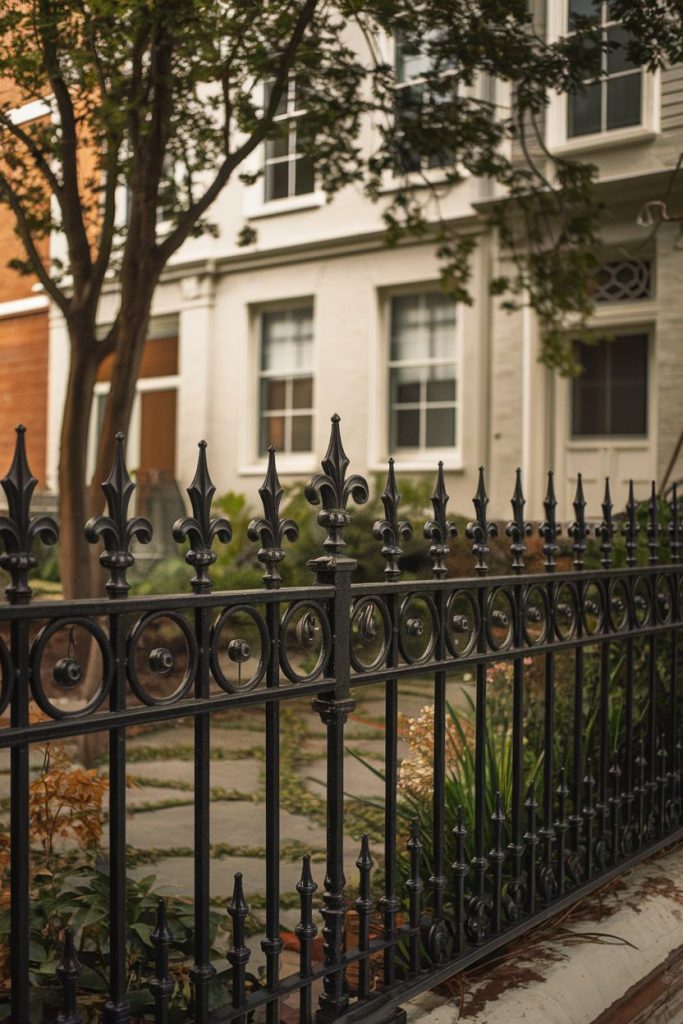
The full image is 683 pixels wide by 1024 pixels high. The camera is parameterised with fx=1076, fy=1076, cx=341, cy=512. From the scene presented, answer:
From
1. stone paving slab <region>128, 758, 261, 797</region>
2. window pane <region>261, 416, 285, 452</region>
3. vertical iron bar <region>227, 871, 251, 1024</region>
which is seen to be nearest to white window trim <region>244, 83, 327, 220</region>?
window pane <region>261, 416, 285, 452</region>

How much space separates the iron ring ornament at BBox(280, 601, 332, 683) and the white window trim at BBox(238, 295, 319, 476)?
11591 millimetres

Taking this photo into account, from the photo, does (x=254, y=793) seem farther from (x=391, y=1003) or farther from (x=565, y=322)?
(x=565, y=322)

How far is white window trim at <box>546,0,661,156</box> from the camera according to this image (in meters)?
10.7

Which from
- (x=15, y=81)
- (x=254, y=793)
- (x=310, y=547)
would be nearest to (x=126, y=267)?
(x=15, y=81)

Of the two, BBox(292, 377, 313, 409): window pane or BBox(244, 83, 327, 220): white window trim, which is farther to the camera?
BBox(292, 377, 313, 409): window pane

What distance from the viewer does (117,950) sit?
185 centimetres

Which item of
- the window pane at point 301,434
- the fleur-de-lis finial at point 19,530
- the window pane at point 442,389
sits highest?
the window pane at point 442,389

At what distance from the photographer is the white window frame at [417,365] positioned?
1248 cm

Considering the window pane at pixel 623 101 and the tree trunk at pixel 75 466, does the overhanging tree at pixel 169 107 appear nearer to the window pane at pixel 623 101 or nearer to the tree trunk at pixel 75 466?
the tree trunk at pixel 75 466

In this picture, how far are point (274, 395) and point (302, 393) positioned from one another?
0.48 meters

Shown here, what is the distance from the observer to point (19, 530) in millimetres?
1726

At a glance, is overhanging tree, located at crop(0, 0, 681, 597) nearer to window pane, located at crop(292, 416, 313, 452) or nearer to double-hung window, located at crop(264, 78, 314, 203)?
window pane, located at crop(292, 416, 313, 452)

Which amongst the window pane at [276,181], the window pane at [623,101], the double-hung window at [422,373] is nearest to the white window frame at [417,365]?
A: the double-hung window at [422,373]

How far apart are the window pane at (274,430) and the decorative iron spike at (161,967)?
12582 mm
